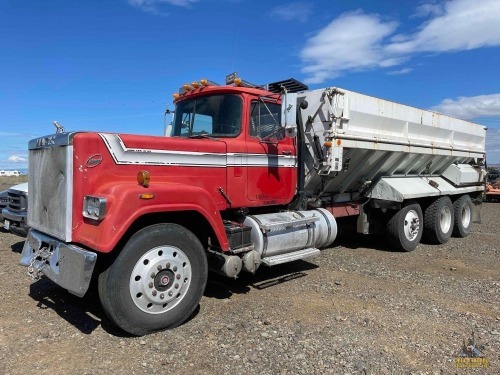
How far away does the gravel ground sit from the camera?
12.0 ft

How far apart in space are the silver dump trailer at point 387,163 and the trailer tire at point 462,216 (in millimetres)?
23

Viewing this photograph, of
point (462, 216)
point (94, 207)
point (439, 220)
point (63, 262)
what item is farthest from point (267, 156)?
point (462, 216)

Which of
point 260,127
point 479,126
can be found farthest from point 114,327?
point 479,126

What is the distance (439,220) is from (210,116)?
6.21 meters

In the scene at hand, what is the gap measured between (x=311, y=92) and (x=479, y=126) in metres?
6.84

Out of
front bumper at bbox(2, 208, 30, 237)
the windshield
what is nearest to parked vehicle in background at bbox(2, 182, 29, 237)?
front bumper at bbox(2, 208, 30, 237)

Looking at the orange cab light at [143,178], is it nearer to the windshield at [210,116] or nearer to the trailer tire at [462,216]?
the windshield at [210,116]

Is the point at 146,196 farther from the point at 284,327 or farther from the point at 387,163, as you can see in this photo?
the point at 387,163

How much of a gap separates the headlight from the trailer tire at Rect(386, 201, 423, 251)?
6.18 meters

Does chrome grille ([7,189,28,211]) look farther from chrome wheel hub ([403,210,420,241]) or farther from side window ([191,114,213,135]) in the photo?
chrome wheel hub ([403,210,420,241])

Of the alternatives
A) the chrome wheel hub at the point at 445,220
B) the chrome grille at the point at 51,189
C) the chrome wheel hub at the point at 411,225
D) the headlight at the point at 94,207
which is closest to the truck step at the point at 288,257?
the headlight at the point at 94,207

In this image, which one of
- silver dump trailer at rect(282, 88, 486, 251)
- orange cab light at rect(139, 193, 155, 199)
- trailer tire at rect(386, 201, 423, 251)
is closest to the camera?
orange cab light at rect(139, 193, 155, 199)

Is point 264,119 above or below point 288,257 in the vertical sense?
above

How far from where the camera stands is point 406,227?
337 inches
